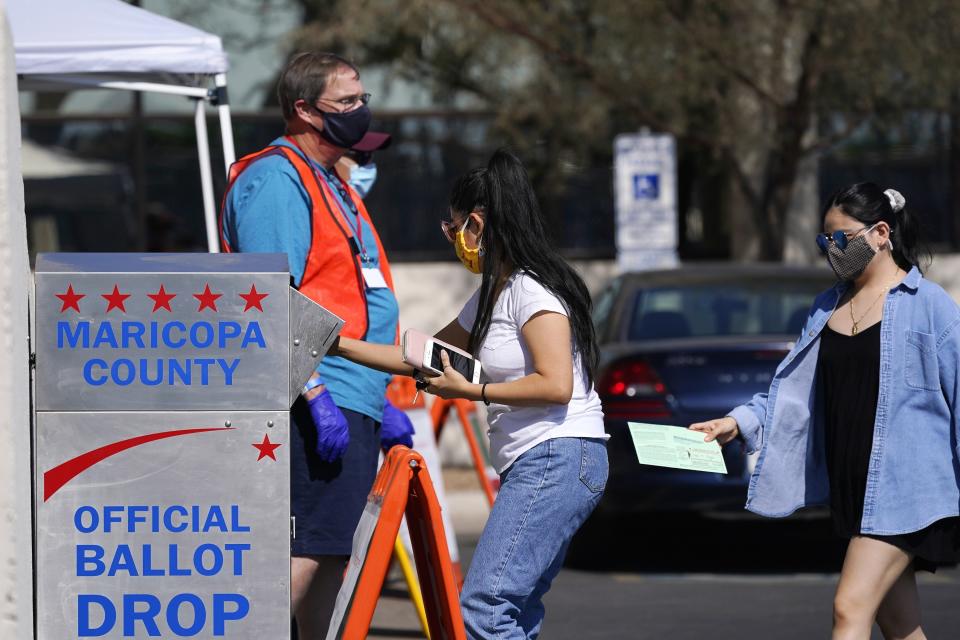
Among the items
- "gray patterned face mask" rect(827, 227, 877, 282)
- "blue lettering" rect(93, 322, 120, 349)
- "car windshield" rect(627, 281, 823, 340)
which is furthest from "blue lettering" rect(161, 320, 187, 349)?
"car windshield" rect(627, 281, 823, 340)

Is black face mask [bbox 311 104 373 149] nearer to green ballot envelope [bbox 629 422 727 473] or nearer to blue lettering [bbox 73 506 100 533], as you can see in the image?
green ballot envelope [bbox 629 422 727 473]

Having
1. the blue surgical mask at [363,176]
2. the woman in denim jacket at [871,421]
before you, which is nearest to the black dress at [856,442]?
the woman in denim jacket at [871,421]

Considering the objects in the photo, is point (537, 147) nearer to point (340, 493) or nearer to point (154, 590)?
point (340, 493)

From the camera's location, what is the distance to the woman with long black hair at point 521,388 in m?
3.85

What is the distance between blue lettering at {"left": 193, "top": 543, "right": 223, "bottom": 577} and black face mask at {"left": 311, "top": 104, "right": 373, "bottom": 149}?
155 cm

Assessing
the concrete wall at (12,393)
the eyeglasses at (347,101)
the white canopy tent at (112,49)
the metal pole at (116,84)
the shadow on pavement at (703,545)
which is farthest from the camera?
the shadow on pavement at (703,545)

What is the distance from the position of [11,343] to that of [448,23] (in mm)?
8057

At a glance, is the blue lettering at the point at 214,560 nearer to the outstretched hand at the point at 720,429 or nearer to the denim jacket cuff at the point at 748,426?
the outstretched hand at the point at 720,429

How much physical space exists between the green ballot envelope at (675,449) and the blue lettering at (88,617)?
1413mm

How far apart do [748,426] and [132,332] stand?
2017 mm

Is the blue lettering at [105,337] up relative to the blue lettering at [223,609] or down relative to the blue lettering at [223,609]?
up

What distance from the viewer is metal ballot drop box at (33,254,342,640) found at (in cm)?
339

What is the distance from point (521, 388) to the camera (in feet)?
12.6

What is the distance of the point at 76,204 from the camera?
1233cm
